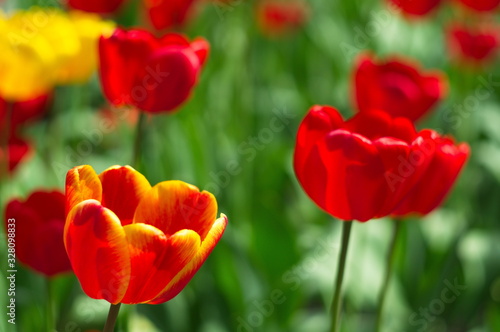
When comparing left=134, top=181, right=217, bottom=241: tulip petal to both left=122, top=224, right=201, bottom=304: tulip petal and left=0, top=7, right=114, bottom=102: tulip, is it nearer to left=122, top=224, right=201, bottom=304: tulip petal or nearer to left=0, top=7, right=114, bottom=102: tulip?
left=122, top=224, right=201, bottom=304: tulip petal

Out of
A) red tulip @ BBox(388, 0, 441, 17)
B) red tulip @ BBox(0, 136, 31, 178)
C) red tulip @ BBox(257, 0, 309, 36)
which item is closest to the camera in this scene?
red tulip @ BBox(0, 136, 31, 178)

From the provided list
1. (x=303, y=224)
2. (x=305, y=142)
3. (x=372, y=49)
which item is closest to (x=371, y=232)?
(x=303, y=224)

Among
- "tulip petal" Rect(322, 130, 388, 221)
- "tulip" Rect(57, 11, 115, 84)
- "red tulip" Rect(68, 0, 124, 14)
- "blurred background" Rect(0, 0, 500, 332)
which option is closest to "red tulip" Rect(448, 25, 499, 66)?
"blurred background" Rect(0, 0, 500, 332)

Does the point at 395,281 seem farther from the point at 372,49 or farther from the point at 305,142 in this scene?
the point at 372,49

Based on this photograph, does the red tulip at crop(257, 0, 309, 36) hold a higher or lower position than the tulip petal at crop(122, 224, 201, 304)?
lower

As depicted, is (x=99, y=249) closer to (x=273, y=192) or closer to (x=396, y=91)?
(x=396, y=91)

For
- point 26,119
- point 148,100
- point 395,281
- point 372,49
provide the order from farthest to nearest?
point 372,49
point 395,281
point 26,119
point 148,100
